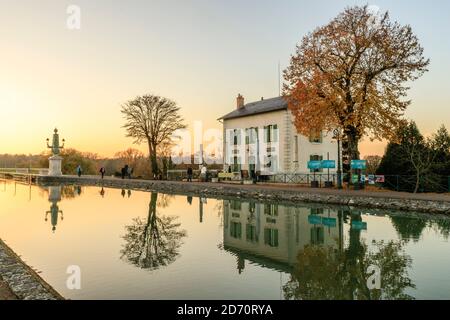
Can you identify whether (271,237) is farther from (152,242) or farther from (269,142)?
(269,142)

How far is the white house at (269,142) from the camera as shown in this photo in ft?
108

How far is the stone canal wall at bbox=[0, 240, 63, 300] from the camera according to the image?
5531 mm

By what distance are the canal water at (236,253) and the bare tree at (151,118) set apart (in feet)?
90.9

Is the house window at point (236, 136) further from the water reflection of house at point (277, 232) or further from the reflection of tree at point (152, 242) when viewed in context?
the reflection of tree at point (152, 242)

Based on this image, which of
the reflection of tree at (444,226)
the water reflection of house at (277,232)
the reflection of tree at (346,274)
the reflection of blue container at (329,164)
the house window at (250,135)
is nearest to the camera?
the reflection of tree at (346,274)

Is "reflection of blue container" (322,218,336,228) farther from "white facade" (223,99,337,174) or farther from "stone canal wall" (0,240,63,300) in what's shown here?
"white facade" (223,99,337,174)

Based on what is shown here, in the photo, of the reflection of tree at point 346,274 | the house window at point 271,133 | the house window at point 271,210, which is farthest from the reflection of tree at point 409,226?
the house window at point 271,133

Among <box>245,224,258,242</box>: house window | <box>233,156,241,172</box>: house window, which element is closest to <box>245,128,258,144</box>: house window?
<box>233,156,241,172</box>: house window

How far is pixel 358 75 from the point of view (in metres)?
24.4

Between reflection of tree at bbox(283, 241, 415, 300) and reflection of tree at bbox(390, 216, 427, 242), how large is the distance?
5.69 ft

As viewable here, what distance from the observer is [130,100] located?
144ft

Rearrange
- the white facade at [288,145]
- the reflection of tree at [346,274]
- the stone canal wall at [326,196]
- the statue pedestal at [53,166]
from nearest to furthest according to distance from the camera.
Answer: the reflection of tree at [346,274] < the stone canal wall at [326,196] < the white facade at [288,145] < the statue pedestal at [53,166]

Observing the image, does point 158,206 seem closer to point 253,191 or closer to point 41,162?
point 253,191
